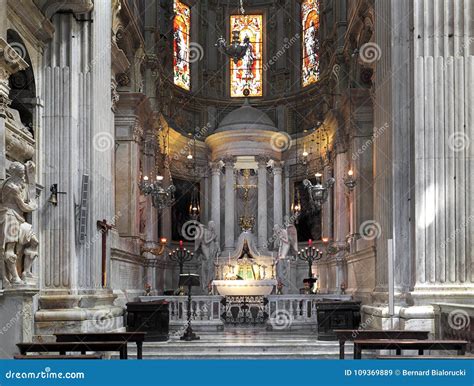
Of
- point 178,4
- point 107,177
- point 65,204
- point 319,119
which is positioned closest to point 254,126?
point 319,119

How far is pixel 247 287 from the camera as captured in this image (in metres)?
25.1

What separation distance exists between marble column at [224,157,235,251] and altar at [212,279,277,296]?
119 inches

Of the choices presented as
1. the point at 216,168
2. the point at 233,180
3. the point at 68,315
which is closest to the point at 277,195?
the point at 233,180

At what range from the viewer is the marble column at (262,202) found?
28000 mm

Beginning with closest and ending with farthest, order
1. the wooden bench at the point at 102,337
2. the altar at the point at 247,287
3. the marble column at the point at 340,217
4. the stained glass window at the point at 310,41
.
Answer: the wooden bench at the point at 102,337
the marble column at the point at 340,217
the altar at the point at 247,287
the stained glass window at the point at 310,41

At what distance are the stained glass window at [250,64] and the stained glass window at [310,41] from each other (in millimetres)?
2256

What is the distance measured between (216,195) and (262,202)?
1.65 m

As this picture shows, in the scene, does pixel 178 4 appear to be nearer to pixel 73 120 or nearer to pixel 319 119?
pixel 319 119

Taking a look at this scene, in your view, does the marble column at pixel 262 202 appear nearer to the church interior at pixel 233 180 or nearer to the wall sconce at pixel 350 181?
the church interior at pixel 233 180

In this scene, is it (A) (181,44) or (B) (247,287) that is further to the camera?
(A) (181,44)

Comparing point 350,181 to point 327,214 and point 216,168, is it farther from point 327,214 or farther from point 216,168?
point 216,168

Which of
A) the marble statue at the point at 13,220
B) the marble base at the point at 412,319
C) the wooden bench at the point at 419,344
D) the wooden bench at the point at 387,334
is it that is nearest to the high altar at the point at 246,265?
the marble base at the point at 412,319

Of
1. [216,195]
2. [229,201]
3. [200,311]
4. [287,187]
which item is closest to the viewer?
[200,311]

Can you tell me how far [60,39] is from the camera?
13.8m
